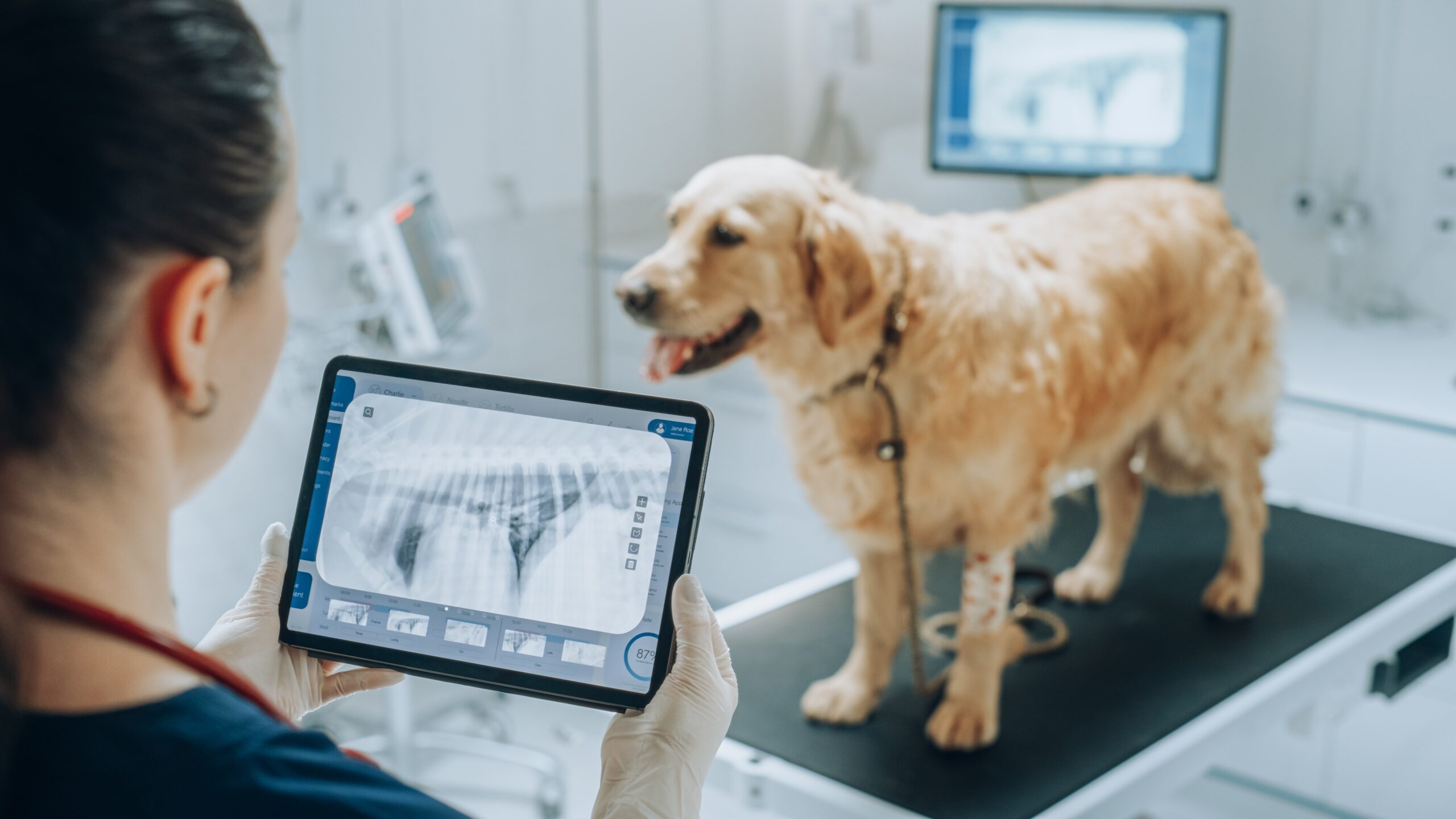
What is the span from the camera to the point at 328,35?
8.17 ft

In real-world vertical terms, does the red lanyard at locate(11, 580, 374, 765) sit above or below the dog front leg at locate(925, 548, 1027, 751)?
above

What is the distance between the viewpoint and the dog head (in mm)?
1350

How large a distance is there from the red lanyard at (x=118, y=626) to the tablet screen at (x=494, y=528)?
1.04 ft

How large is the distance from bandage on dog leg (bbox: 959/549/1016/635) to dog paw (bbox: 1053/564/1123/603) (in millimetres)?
488

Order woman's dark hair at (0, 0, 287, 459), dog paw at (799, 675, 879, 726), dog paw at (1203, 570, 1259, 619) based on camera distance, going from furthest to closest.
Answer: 1. dog paw at (1203, 570, 1259, 619)
2. dog paw at (799, 675, 879, 726)
3. woman's dark hair at (0, 0, 287, 459)

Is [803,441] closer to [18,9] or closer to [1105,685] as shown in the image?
[1105,685]

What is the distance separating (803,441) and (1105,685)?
573 millimetres

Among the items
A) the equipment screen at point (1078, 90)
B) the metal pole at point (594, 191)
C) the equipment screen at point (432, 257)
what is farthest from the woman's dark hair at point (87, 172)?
the metal pole at point (594, 191)

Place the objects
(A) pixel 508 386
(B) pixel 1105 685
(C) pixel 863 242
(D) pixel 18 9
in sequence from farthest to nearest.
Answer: (B) pixel 1105 685
(C) pixel 863 242
(A) pixel 508 386
(D) pixel 18 9

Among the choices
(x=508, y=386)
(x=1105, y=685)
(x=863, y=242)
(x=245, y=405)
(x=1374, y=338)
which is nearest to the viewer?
(x=245, y=405)

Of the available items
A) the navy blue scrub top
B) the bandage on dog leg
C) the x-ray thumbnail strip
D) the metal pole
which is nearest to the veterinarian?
the navy blue scrub top

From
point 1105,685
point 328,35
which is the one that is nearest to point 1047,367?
point 1105,685

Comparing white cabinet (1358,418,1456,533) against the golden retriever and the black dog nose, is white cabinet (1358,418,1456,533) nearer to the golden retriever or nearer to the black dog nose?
the golden retriever

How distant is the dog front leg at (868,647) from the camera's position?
1.63 m
